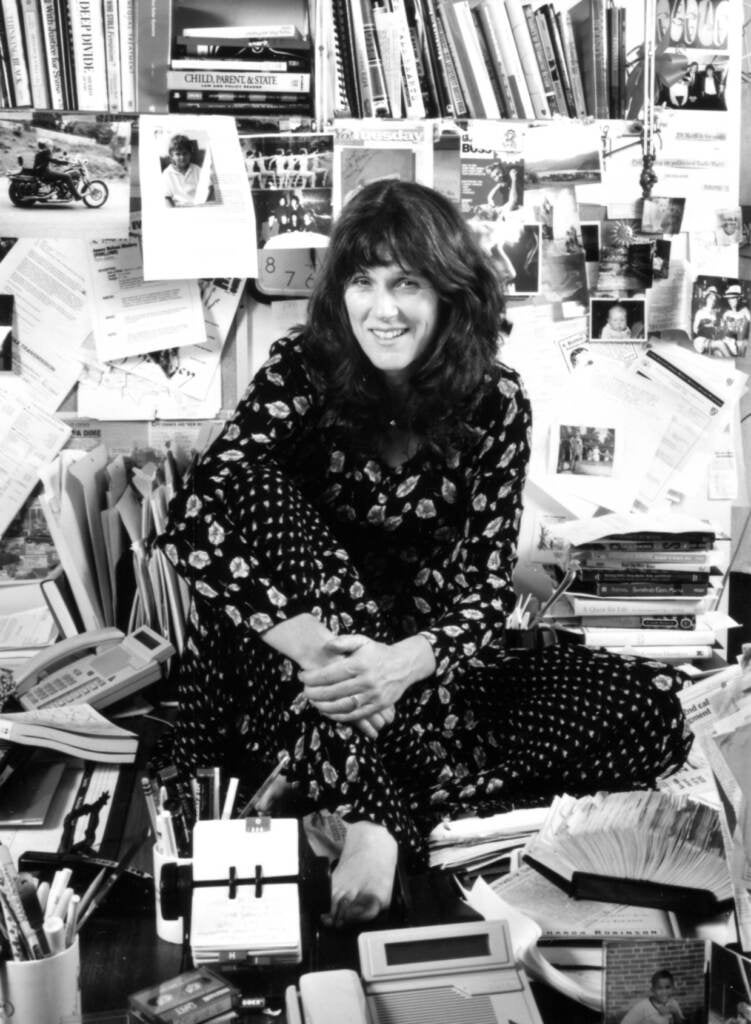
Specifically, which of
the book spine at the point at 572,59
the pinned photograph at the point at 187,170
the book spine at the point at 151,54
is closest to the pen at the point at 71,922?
the pinned photograph at the point at 187,170

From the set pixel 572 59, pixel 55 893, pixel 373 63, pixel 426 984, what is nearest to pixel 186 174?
pixel 373 63

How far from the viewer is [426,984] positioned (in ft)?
2.71

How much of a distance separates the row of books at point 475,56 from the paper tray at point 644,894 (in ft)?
4.31

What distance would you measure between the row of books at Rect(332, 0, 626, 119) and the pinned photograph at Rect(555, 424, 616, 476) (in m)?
0.57

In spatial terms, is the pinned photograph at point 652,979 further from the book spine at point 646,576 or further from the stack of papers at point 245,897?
the book spine at point 646,576

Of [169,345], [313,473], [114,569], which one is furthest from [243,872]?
[169,345]

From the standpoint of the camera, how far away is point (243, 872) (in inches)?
38.8

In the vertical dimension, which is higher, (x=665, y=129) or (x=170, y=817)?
(x=665, y=129)

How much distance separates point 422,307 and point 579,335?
0.63m

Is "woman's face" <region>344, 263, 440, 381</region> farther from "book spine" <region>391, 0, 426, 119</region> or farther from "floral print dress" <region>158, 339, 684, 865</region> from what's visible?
"book spine" <region>391, 0, 426, 119</region>

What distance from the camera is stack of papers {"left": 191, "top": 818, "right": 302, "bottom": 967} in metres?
0.96

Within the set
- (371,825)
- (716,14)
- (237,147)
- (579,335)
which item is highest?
(716,14)

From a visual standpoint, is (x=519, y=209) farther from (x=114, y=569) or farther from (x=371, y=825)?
(x=371, y=825)

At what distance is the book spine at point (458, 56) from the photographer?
1810 mm
